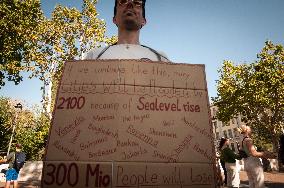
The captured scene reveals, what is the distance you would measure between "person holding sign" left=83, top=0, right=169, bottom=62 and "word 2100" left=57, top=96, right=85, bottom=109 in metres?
0.82

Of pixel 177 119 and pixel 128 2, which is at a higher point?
pixel 128 2

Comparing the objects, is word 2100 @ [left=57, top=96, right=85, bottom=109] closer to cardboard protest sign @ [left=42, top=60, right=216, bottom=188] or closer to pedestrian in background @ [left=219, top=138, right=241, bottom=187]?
cardboard protest sign @ [left=42, top=60, right=216, bottom=188]

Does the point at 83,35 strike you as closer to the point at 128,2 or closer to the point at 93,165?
the point at 128,2

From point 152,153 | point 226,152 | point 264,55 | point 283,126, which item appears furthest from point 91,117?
point 283,126

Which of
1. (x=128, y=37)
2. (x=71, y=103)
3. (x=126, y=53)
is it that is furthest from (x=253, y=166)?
(x=71, y=103)

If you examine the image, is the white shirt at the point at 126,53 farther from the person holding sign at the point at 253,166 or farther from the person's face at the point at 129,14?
the person holding sign at the point at 253,166

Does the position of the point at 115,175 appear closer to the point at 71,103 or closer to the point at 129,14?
the point at 71,103

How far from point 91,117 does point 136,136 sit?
1.34 ft

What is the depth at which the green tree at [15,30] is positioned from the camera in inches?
690

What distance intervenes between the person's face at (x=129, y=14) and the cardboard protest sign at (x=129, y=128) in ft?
3.65

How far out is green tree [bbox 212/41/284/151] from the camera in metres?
24.8

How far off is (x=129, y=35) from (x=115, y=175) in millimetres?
1910

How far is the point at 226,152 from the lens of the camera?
31.5 feet

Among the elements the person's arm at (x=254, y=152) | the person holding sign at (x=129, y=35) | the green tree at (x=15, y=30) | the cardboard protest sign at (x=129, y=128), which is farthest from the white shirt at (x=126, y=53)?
the green tree at (x=15, y=30)
